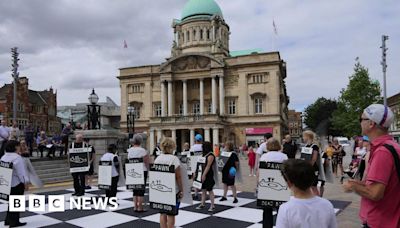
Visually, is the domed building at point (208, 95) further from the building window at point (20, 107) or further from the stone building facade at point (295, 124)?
the stone building facade at point (295, 124)

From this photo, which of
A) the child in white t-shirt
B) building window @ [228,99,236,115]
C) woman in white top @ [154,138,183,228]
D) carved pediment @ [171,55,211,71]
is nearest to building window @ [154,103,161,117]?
carved pediment @ [171,55,211,71]

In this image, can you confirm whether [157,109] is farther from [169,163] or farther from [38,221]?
[169,163]

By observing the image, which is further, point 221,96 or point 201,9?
point 201,9

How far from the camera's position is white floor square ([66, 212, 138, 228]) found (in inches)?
320

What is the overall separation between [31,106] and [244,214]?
77155 mm

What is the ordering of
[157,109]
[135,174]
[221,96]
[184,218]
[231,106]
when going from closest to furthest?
1. [184,218]
2. [135,174]
3. [221,96]
4. [231,106]
5. [157,109]

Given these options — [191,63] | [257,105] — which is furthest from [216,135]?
[191,63]

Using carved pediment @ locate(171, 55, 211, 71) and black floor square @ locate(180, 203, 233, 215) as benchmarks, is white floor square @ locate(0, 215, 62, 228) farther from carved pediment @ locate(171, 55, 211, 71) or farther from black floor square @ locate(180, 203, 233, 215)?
carved pediment @ locate(171, 55, 211, 71)

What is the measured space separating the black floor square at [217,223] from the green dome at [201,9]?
70.8 m

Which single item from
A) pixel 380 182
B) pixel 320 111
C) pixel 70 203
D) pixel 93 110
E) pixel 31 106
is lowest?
pixel 70 203

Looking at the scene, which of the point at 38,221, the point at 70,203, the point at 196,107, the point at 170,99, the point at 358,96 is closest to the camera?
the point at 38,221

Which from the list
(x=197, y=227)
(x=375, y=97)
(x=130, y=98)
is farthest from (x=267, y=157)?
(x=130, y=98)

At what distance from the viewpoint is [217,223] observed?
27.0 ft

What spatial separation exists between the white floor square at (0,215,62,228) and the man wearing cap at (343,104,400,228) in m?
7.40
